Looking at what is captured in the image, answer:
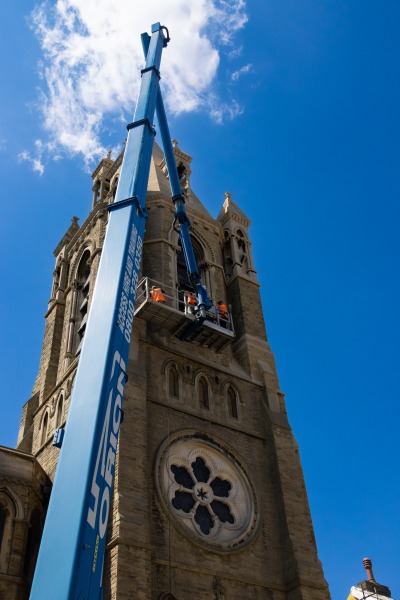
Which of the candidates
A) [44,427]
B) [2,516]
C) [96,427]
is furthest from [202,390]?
[96,427]

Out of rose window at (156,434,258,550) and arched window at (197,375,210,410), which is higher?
arched window at (197,375,210,410)

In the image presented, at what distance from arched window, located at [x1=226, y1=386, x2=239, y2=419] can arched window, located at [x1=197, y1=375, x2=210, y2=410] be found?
2.76ft

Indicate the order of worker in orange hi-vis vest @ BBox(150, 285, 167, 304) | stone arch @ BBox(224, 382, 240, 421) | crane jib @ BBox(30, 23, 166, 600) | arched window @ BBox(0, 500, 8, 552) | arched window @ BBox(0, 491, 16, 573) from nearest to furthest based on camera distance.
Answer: crane jib @ BBox(30, 23, 166, 600) < arched window @ BBox(0, 491, 16, 573) < arched window @ BBox(0, 500, 8, 552) < worker in orange hi-vis vest @ BBox(150, 285, 167, 304) < stone arch @ BBox(224, 382, 240, 421)

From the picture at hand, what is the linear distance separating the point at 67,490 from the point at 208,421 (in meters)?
12.3

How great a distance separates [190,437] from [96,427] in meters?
10.9

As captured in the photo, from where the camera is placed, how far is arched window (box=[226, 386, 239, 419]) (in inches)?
891

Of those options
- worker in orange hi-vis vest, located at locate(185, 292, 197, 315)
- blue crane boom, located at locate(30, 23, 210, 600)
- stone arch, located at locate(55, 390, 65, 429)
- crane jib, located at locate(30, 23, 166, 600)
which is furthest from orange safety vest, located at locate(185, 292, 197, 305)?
crane jib, located at locate(30, 23, 166, 600)

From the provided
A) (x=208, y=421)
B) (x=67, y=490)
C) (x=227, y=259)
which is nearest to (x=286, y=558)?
(x=208, y=421)

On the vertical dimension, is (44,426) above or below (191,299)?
below

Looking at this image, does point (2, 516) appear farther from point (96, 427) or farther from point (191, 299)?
point (191, 299)

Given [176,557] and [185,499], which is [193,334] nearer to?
[185,499]

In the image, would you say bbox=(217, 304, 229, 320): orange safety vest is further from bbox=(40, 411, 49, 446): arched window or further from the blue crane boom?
the blue crane boom

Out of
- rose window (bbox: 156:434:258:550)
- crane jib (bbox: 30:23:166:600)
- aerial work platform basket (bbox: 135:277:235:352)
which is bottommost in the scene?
crane jib (bbox: 30:23:166:600)

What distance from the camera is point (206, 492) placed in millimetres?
20094
